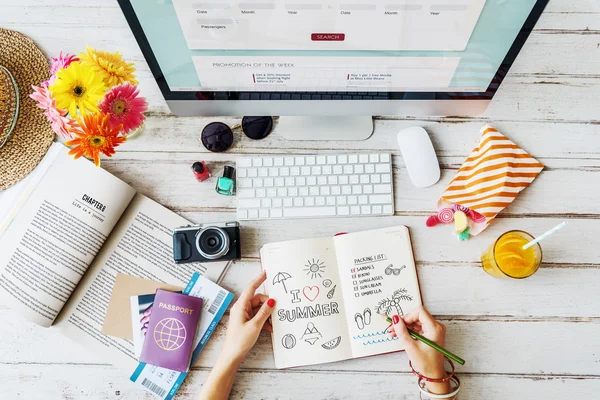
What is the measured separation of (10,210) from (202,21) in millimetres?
559

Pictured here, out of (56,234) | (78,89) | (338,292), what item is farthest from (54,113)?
(338,292)

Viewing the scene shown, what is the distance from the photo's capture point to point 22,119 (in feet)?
3.22

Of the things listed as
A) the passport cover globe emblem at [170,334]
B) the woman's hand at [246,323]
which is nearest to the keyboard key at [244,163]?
the woman's hand at [246,323]

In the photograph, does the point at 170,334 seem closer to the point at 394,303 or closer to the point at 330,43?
the point at 394,303

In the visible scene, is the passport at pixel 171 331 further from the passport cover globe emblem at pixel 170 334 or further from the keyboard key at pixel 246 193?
the keyboard key at pixel 246 193

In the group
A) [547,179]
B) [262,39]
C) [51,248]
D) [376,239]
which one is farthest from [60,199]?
[547,179]

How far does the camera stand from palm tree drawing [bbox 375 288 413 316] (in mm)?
901

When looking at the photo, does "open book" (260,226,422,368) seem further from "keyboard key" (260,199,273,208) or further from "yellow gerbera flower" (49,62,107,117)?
"yellow gerbera flower" (49,62,107,117)

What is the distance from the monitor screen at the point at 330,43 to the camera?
26.6 inches

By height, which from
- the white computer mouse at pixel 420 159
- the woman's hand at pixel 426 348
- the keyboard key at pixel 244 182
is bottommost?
the woman's hand at pixel 426 348

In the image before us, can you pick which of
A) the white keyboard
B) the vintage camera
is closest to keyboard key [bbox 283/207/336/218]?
the white keyboard

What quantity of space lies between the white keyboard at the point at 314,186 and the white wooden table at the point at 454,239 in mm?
28

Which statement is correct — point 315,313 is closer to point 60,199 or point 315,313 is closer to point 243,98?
point 243,98

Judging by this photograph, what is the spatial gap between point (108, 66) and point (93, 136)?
0.42 feet
